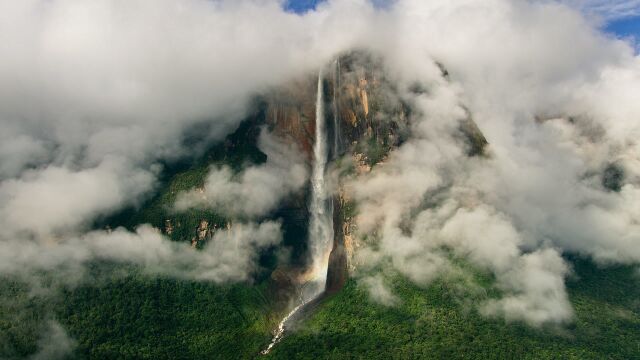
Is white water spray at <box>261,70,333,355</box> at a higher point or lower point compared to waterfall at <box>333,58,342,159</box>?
lower

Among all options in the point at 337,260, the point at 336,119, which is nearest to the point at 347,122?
the point at 336,119

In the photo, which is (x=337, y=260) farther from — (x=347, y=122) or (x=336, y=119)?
(x=336, y=119)

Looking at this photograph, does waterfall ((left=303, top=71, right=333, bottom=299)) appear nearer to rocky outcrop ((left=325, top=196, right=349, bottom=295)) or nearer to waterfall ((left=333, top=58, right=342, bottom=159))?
waterfall ((left=333, top=58, right=342, bottom=159))

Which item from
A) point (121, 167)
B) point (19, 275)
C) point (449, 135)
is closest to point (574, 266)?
point (449, 135)

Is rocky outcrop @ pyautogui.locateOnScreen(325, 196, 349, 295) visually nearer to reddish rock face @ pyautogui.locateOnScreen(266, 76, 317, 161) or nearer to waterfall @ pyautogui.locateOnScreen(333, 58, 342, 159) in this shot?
waterfall @ pyautogui.locateOnScreen(333, 58, 342, 159)

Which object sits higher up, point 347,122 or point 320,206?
point 347,122

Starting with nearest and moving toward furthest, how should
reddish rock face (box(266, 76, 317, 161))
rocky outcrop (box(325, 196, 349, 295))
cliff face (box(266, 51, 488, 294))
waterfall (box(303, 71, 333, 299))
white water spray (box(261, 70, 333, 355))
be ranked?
rocky outcrop (box(325, 196, 349, 295)), cliff face (box(266, 51, 488, 294)), white water spray (box(261, 70, 333, 355)), waterfall (box(303, 71, 333, 299)), reddish rock face (box(266, 76, 317, 161))

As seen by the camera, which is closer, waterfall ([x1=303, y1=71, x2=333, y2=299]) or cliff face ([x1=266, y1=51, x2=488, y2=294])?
cliff face ([x1=266, y1=51, x2=488, y2=294])

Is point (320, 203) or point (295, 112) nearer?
point (295, 112)

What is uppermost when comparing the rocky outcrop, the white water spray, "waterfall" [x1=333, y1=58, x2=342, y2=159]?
"waterfall" [x1=333, y1=58, x2=342, y2=159]

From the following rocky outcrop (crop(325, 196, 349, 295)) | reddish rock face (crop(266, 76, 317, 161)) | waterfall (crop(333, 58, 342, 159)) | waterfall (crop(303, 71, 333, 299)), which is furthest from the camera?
reddish rock face (crop(266, 76, 317, 161))

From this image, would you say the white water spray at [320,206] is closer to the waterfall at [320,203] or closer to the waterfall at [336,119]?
the waterfall at [320,203]

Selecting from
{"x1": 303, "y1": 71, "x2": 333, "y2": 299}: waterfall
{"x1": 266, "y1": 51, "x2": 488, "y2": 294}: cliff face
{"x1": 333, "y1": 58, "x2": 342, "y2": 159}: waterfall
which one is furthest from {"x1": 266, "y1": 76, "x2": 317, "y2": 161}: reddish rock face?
{"x1": 333, "y1": 58, "x2": 342, "y2": 159}: waterfall
